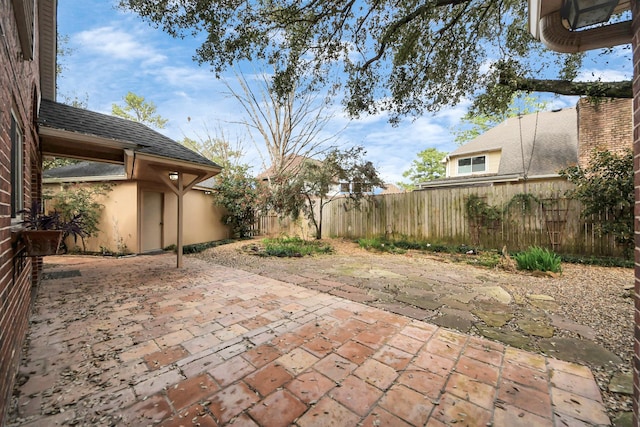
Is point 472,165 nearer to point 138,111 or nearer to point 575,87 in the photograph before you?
point 575,87

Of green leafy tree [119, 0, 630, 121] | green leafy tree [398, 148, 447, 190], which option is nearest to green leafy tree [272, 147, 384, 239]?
green leafy tree [119, 0, 630, 121]

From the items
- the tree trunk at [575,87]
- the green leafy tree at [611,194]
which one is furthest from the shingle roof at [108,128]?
the green leafy tree at [611,194]

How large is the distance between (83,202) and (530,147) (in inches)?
669

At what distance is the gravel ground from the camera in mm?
2200

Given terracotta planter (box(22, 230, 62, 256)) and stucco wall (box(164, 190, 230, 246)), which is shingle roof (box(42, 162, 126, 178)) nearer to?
stucco wall (box(164, 190, 230, 246))

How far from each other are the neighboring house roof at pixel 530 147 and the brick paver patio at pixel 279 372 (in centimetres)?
1046

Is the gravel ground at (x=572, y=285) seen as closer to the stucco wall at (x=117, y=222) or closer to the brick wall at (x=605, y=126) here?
the stucco wall at (x=117, y=222)

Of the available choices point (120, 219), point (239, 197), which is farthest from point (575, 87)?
point (120, 219)

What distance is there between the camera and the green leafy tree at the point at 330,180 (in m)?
8.23

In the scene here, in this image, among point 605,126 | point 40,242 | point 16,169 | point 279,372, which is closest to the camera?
point 279,372

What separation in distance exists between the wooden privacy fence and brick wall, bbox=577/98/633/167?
2524 mm

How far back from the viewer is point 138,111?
59.1 ft

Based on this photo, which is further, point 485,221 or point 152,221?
point 152,221

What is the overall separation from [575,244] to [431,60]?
17.6 feet
